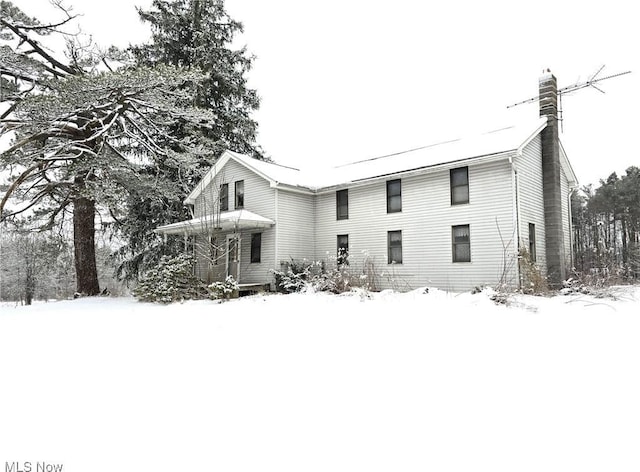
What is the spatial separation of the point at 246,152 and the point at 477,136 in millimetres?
13877

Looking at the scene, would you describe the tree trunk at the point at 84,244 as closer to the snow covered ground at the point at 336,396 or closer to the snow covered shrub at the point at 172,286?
the snow covered shrub at the point at 172,286

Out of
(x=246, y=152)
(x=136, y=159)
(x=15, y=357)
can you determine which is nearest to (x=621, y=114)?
(x=246, y=152)

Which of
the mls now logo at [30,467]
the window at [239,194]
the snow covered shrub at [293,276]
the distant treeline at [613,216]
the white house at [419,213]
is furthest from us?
the distant treeline at [613,216]

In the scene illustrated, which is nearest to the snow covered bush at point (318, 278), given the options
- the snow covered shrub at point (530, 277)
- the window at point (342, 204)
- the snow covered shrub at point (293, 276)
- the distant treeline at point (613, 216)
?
the snow covered shrub at point (293, 276)

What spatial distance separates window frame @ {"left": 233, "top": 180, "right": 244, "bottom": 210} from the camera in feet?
58.9

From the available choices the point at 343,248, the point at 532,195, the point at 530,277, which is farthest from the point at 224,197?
the point at 530,277

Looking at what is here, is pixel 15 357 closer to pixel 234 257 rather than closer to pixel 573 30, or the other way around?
pixel 234 257

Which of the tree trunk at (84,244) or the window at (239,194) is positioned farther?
the window at (239,194)

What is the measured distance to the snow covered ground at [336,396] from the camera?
259 centimetres

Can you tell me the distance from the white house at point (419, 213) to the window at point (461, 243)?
3 cm

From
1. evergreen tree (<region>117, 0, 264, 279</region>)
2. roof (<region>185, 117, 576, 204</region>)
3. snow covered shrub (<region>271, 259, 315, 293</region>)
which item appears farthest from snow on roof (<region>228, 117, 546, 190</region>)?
evergreen tree (<region>117, 0, 264, 279</region>)

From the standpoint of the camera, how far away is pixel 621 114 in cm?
3291

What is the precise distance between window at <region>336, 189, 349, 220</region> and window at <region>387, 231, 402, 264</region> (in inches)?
91.9

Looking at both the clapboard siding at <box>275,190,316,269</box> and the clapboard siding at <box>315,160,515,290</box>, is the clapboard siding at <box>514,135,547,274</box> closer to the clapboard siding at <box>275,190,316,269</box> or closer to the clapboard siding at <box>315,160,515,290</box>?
the clapboard siding at <box>315,160,515,290</box>
